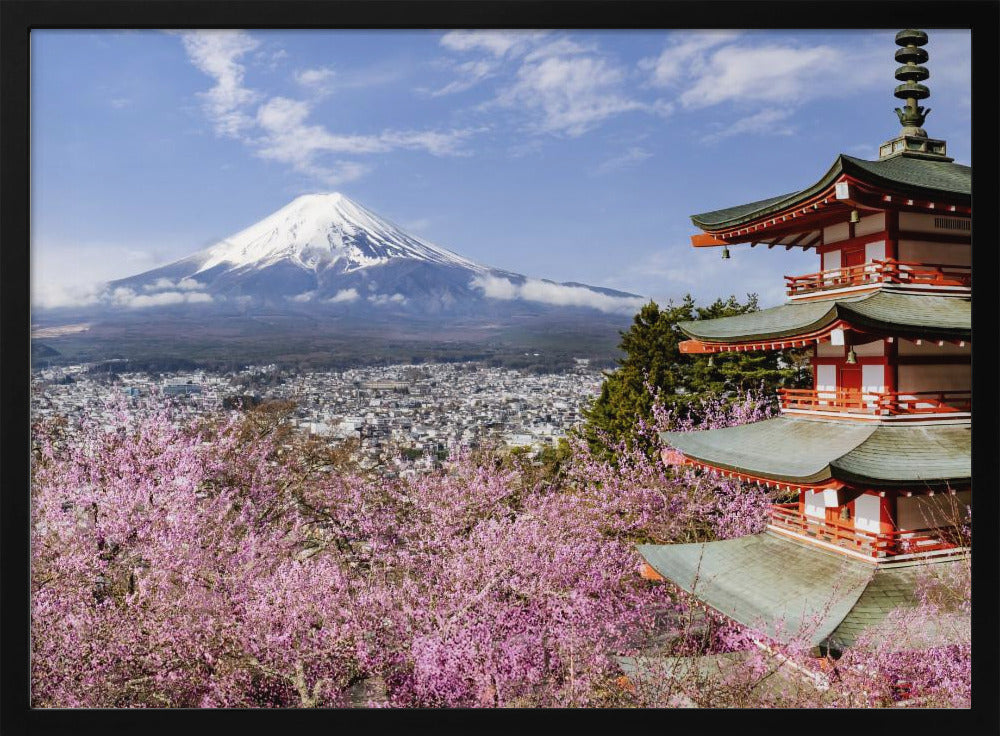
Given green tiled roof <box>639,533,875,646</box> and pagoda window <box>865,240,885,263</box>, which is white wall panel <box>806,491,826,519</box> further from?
pagoda window <box>865,240,885,263</box>

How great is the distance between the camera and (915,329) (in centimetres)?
298

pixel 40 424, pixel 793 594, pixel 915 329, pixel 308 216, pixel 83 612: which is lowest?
pixel 83 612

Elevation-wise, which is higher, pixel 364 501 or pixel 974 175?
pixel 974 175

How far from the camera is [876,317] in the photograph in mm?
2996

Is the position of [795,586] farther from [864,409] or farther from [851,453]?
[864,409]

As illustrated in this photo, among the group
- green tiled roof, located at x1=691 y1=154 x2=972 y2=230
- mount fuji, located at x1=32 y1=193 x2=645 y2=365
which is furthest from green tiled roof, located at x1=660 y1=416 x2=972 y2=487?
mount fuji, located at x1=32 y1=193 x2=645 y2=365

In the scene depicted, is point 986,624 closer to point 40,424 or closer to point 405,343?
point 405,343

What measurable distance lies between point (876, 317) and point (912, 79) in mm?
1481

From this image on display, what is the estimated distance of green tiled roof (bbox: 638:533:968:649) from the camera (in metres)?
2.90


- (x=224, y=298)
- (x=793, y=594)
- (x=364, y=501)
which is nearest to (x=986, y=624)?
(x=793, y=594)

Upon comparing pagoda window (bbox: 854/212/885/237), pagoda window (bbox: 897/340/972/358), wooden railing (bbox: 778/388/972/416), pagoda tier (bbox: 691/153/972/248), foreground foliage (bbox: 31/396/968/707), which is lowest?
foreground foliage (bbox: 31/396/968/707)

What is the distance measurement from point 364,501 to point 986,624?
14.5 feet

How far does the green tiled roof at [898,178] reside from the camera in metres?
2.97

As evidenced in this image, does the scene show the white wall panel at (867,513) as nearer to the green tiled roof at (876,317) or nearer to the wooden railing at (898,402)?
the wooden railing at (898,402)
